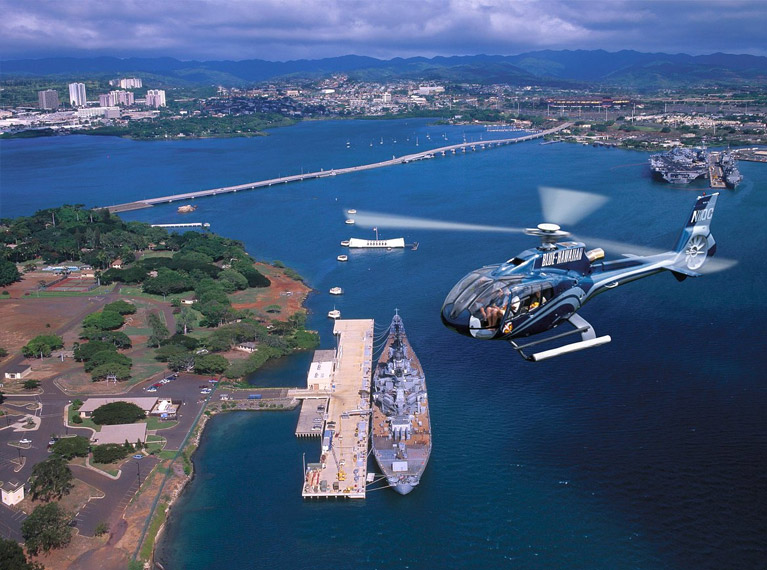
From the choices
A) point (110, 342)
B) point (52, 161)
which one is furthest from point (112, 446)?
point (52, 161)

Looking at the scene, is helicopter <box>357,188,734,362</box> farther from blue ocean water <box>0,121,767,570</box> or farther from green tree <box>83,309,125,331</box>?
green tree <box>83,309,125,331</box>

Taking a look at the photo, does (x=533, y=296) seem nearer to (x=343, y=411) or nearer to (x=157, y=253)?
(x=343, y=411)

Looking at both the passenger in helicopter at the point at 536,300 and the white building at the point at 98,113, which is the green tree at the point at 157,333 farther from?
the white building at the point at 98,113

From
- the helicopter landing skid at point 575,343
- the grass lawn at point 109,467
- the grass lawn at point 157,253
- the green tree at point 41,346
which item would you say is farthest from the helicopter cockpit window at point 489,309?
the grass lawn at point 157,253

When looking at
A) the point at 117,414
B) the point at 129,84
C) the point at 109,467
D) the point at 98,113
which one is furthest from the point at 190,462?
the point at 129,84

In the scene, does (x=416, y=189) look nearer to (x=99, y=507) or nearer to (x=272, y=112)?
(x=99, y=507)

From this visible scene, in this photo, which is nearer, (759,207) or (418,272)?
(418,272)

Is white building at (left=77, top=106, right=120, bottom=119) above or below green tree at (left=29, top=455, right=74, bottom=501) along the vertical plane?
above

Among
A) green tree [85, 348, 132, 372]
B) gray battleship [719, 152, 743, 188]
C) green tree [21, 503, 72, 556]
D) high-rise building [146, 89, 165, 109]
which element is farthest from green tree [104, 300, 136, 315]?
high-rise building [146, 89, 165, 109]
